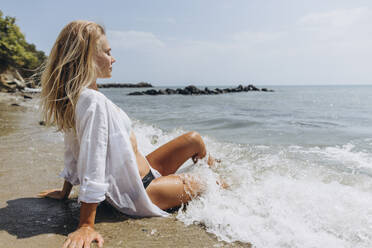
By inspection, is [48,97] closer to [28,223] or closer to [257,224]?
[28,223]

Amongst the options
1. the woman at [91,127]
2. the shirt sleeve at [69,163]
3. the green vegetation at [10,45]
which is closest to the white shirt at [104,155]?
the woman at [91,127]

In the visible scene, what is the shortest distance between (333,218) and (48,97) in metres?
2.62

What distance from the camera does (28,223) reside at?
87.7 inches

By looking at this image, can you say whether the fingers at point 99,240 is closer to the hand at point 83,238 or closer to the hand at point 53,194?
the hand at point 83,238

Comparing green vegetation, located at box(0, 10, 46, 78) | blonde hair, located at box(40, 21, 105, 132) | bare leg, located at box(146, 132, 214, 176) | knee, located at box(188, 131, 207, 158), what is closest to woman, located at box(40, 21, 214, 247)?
blonde hair, located at box(40, 21, 105, 132)

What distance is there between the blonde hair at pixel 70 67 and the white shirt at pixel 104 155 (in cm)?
10

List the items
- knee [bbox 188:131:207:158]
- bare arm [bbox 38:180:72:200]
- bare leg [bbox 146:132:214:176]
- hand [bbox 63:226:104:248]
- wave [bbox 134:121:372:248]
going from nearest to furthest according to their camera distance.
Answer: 1. hand [bbox 63:226:104:248]
2. wave [bbox 134:121:372:248]
3. bare arm [bbox 38:180:72:200]
4. bare leg [bbox 146:132:214:176]
5. knee [bbox 188:131:207:158]

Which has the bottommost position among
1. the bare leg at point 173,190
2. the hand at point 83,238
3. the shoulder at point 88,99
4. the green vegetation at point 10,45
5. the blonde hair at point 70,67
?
the hand at point 83,238

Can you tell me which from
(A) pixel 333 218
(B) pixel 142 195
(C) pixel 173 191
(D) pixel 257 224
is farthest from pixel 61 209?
(A) pixel 333 218

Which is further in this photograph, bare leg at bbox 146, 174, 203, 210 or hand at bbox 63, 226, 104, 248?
bare leg at bbox 146, 174, 203, 210

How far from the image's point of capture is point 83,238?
1.85m

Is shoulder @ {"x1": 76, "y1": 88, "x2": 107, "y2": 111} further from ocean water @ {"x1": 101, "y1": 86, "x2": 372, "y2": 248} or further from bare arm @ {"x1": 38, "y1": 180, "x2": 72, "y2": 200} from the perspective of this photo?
ocean water @ {"x1": 101, "y1": 86, "x2": 372, "y2": 248}

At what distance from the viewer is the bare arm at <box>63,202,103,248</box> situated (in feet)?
5.98

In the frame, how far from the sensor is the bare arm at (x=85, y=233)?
182cm
